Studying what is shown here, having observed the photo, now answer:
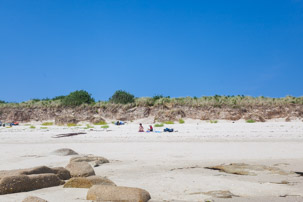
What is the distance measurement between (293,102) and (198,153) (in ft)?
60.0

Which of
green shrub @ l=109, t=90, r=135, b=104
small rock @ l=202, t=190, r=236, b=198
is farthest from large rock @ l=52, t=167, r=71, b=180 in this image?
green shrub @ l=109, t=90, r=135, b=104

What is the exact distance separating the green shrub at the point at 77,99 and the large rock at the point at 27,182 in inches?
1025

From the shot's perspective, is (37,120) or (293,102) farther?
(37,120)

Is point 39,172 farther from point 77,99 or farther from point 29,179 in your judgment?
point 77,99

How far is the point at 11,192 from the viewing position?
4.14 meters

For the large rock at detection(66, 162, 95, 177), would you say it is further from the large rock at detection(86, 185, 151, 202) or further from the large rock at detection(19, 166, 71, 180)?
the large rock at detection(86, 185, 151, 202)

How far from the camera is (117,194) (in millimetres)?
3689

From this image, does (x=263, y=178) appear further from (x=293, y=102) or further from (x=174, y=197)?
(x=293, y=102)

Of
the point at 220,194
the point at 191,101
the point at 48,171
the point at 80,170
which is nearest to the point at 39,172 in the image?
the point at 48,171

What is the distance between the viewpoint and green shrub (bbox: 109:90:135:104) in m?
30.4

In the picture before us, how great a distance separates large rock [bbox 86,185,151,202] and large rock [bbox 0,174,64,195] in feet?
3.72

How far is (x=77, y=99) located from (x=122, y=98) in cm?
473

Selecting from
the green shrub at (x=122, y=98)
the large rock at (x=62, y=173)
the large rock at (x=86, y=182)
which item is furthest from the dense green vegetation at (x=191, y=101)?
the large rock at (x=86, y=182)

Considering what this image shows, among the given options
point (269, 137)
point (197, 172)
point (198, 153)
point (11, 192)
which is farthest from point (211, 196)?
point (269, 137)
